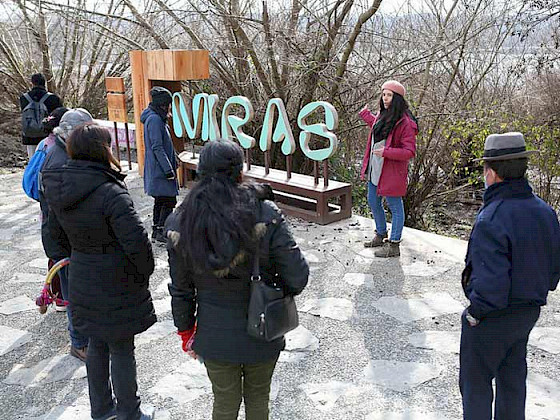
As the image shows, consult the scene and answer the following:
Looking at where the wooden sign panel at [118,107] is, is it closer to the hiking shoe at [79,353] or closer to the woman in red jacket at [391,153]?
the woman in red jacket at [391,153]

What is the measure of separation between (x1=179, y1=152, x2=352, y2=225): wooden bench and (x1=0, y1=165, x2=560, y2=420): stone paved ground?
107cm

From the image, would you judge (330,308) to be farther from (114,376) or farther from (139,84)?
(139,84)

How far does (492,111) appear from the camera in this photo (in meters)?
8.11

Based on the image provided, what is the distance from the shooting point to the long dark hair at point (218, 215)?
7.80ft

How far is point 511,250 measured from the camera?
2.55m

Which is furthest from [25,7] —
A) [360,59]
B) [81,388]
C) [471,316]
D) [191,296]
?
[471,316]

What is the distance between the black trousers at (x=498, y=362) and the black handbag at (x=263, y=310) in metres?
0.90

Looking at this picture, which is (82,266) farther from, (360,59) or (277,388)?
(360,59)

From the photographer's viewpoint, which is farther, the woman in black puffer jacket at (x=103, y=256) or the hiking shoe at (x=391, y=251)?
the hiking shoe at (x=391, y=251)

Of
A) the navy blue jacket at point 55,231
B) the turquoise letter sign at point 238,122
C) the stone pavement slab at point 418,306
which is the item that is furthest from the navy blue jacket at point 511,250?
the turquoise letter sign at point 238,122

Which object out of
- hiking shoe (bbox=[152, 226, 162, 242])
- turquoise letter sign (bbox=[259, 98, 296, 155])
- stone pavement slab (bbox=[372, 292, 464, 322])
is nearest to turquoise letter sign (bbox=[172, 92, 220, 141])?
turquoise letter sign (bbox=[259, 98, 296, 155])

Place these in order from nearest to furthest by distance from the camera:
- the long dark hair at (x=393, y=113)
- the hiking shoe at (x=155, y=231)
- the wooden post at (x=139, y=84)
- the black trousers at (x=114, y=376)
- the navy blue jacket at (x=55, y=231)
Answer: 1. the black trousers at (x=114, y=376)
2. the navy blue jacket at (x=55, y=231)
3. the long dark hair at (x=393, y=113)
4. the hiking shoe at (x=155, y=231)
5. the wooden post at (x=139, y=84)

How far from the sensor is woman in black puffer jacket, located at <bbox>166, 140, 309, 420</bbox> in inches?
94.3

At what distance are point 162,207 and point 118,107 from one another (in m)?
3.86
